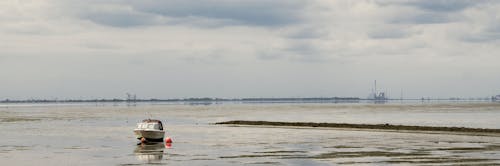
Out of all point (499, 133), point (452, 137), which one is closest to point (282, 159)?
point (452, 137)

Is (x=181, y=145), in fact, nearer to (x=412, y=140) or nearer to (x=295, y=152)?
(x=295, y=152)

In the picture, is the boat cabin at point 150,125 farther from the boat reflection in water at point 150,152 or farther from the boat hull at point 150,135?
the boat reflection in water at point 150,152

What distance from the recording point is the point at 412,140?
5797 cm

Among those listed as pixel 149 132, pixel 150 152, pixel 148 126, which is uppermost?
pixel 148 126

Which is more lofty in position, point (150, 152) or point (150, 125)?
point (150, 125)

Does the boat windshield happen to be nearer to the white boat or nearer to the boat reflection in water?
the white boat

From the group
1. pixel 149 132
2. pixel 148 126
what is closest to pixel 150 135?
pixel 149 132

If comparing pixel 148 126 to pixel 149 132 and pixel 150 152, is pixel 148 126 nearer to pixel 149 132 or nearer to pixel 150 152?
pixel 149 132

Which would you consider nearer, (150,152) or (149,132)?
(150,152)

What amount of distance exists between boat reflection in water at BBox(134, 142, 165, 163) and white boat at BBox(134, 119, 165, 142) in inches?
23.3

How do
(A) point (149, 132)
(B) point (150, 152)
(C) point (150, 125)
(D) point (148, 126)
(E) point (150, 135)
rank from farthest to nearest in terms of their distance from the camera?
(C) point (150, 125)
(D) point (148, 126)
(E) point (150, 135)
(A) point (149, 132)
(B) point (150, 152)

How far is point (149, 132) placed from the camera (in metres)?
57.5

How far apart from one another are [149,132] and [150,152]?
30.0 feet

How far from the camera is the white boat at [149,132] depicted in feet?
189
